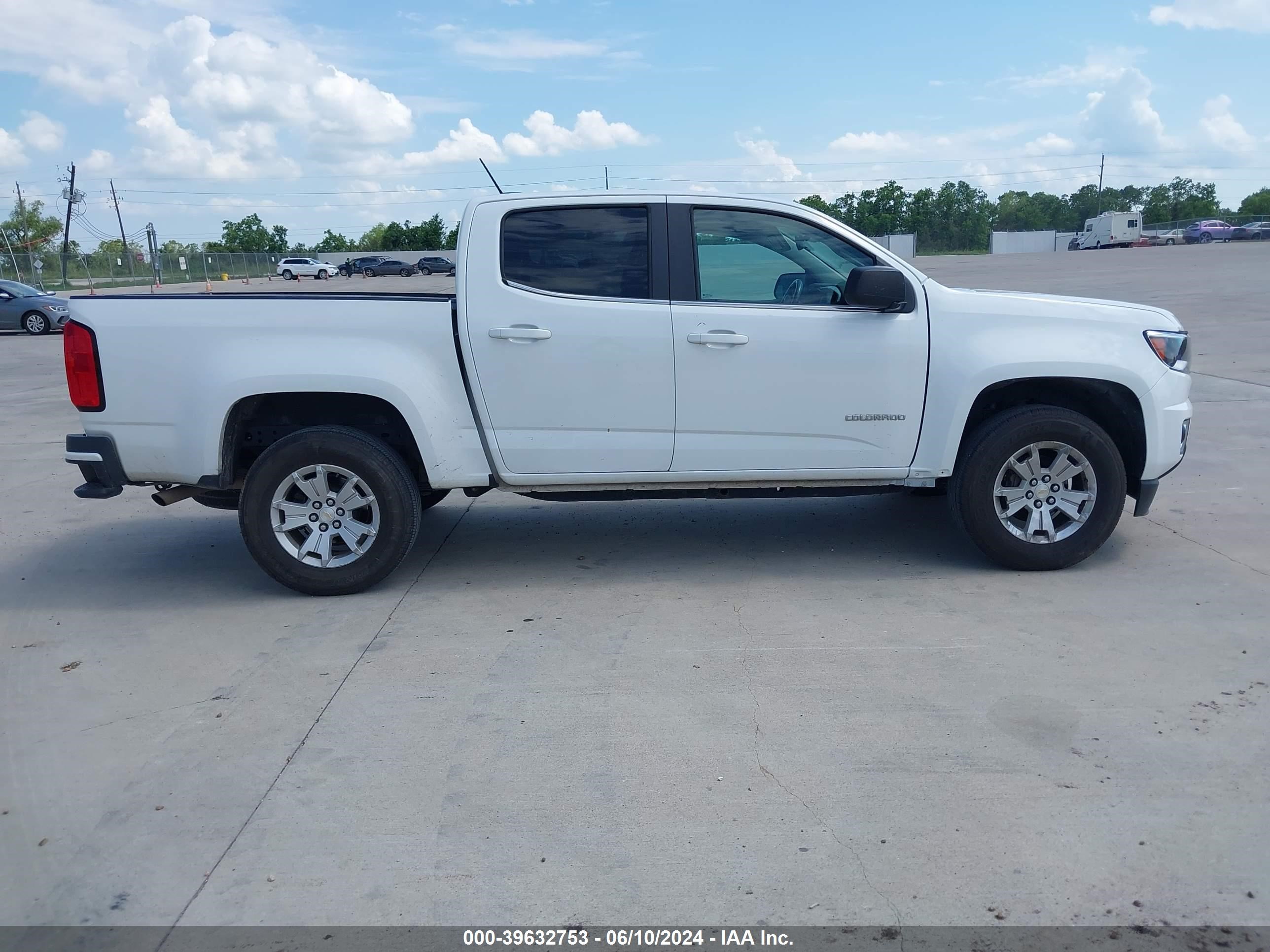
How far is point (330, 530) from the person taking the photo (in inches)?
223

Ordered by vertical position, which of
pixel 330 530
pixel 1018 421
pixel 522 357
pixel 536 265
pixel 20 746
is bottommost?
pixel 20 746

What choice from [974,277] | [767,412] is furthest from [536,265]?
[974,277]

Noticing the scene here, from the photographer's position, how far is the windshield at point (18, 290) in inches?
1030

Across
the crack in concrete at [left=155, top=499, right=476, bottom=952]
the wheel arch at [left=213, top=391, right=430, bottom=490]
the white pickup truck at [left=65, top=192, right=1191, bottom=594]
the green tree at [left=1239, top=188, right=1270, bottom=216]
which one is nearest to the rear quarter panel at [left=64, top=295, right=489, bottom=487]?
the white pickup truck at [left=65, top=192, right=1191, bottom=594]

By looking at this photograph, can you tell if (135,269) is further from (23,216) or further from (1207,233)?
(1207,233)

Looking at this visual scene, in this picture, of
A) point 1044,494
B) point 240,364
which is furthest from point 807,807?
Result: point 240,364

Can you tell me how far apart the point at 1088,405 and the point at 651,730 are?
3358 mm

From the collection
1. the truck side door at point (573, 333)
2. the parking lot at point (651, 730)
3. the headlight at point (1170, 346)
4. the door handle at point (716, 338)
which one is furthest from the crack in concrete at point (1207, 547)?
the truck side door at point (573, 333)

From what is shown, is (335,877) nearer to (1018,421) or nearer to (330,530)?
(330,530)

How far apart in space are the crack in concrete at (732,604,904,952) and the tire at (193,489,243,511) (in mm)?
3095

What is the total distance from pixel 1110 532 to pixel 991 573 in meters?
0.65

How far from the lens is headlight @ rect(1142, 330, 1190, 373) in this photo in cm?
570

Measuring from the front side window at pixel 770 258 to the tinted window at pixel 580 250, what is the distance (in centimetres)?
34

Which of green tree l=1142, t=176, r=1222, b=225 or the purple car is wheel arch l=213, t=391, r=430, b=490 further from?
green tree l=1142, t=176, r=1222, b=225
